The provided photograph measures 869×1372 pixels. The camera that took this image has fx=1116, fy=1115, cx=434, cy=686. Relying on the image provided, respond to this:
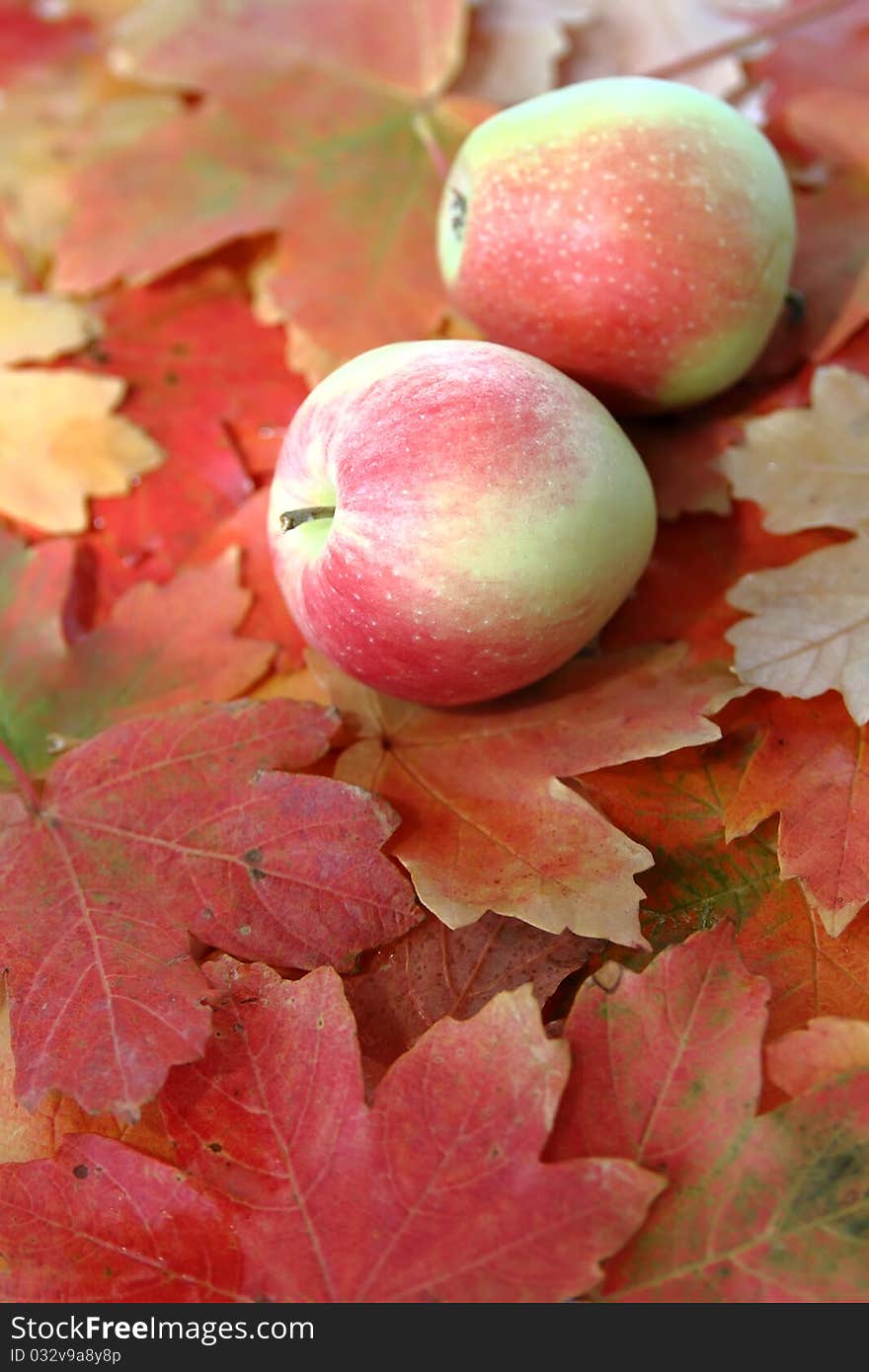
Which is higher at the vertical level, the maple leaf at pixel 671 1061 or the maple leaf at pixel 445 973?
the maple leaf at pixel 671 1061

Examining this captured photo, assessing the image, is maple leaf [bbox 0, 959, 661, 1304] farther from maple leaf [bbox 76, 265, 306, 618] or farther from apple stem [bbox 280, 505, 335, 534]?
maple leaf [bbox 76, 265, 306, 618]

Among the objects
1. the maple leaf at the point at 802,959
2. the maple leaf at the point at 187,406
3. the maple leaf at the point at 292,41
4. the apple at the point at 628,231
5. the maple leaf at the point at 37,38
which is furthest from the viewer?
the maple leaf at the point at 37,38

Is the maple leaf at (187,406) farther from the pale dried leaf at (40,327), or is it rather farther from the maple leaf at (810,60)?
the maple leaf at (810,60)

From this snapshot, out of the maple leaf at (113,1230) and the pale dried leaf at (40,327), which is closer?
the maple leaf at (113,1230)

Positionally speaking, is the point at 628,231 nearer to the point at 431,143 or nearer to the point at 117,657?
the point at 431,143

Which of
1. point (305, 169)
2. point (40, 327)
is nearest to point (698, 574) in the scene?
point (305, 169)

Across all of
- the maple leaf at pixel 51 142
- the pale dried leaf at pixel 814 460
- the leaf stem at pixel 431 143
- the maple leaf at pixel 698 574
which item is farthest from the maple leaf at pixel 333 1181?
the maple leaf at pixel 51 142

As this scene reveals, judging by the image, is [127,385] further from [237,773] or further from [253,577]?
[237,773]
